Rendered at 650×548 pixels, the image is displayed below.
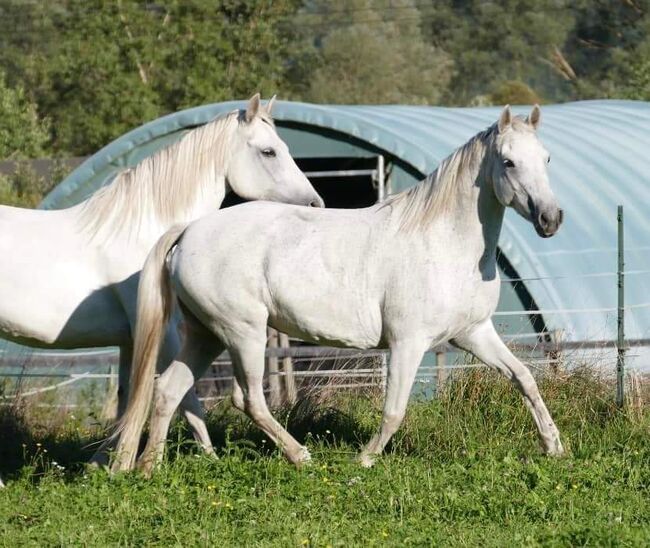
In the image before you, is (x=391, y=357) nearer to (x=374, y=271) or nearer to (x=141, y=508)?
(x=374, y=271)

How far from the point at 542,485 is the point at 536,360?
284 cm

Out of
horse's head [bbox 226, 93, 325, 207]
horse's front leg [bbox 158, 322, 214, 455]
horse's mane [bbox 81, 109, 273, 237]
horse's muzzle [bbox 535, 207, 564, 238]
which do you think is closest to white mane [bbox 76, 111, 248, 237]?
horse's mane [bbox 81, 109, 273, 237]

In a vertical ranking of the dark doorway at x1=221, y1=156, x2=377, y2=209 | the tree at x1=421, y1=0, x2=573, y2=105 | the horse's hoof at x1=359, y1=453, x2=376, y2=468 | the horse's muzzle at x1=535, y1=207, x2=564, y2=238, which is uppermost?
the horse's muzzle at x1=535, y1=207, x2=564, y2=238

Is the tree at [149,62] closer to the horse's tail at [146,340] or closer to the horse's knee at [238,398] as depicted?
the horse's knee at [238,398]

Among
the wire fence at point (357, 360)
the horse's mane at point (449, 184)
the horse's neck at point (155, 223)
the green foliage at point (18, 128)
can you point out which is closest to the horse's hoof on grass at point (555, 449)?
the wire fence at point (357, 360)

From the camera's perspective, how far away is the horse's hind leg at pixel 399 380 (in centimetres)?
696

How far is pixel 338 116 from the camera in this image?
42.6 feet

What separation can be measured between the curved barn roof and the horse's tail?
4.73 metres

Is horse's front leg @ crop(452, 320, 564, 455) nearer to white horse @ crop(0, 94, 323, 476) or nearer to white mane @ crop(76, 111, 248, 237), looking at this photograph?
white horse @ crop(0, 94, 323, 476)

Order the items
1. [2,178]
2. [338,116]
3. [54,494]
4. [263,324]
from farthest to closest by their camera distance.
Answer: [2,178] < [338,116] < [263,324] < [54,494]

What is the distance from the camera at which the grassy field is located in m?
5.77

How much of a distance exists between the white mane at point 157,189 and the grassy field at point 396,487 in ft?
4.74

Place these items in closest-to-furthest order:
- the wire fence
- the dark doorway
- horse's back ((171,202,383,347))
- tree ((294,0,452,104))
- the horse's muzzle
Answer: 1. the horse's muzzle
2. horse's back ((171,202,383,347))
3. the wire fence
4. the dark doorway
5. tree ((294,0,452,104))

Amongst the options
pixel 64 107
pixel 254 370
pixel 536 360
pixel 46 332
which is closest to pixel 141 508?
pixel 254 370
